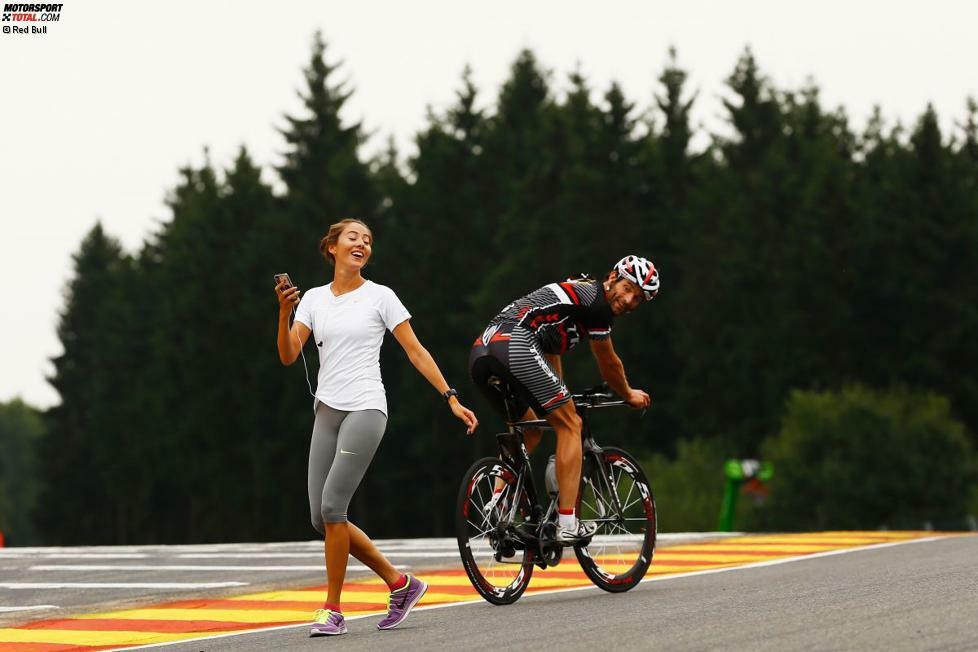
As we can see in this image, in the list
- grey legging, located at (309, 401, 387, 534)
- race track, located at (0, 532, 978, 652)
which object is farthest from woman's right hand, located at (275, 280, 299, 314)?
race track, located at (0, 532, 978, 652)

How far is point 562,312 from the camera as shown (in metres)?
9.08

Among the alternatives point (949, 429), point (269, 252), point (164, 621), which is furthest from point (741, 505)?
point (164, 621)

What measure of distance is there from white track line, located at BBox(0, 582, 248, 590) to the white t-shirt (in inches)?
146

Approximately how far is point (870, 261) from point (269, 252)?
22282 mm

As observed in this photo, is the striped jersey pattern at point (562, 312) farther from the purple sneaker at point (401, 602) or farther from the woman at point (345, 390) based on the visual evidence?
the purple sneaker at point (401, 602)

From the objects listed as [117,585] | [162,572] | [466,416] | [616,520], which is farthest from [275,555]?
[466,416]

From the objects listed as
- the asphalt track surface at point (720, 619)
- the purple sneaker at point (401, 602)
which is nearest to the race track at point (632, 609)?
the asphalt track surface at point (720, 619)

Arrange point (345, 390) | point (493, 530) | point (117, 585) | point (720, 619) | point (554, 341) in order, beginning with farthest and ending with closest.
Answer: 1. point (117, 585)
2. point (554, 341)
3. point (493, 530)
4. point (345, 390)
5. point (720, 619)

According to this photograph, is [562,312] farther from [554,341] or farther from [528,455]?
[528,455]

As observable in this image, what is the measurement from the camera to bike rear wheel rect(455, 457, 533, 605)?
866cm

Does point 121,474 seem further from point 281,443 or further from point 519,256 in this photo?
point 519,256

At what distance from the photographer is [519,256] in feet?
182

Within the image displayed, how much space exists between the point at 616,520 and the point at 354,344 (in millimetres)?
2046

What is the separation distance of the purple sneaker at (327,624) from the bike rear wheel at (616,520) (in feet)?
5.45
